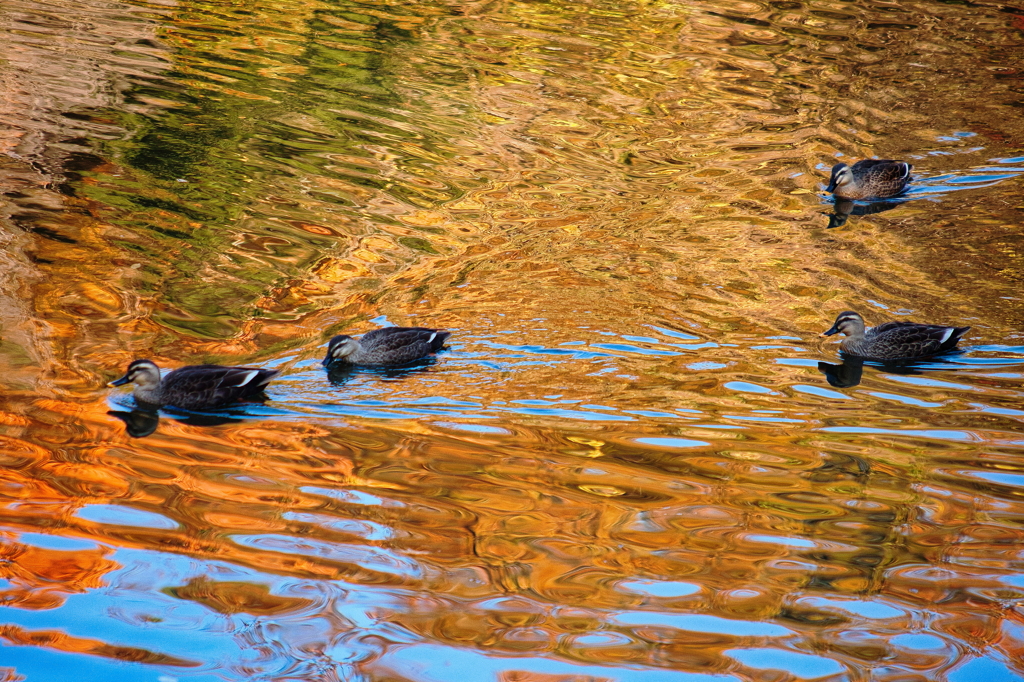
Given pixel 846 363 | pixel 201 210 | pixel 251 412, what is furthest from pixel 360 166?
pixel 846 363

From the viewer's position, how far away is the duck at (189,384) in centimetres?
755

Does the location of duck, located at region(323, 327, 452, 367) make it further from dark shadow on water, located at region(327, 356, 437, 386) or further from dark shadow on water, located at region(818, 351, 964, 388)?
dark shadow on water, located at region(818, 351, 964, 388)

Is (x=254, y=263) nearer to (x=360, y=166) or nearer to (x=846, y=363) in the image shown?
(x=360, y=166)

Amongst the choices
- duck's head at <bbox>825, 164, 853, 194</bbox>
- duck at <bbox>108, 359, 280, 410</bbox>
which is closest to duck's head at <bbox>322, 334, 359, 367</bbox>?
duck at <bbox>108, 359, 280, 410</bbox>

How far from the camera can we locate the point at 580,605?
5.68 metres

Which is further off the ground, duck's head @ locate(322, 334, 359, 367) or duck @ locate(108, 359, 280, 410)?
duck's head @ locate(322, 334, 359, 367)

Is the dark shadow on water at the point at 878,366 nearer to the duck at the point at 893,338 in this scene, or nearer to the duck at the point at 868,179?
the duck at the point at 893,338

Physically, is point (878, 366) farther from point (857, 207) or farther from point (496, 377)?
point (857, 207)

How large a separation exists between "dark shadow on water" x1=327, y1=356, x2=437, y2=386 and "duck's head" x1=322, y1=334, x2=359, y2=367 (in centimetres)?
8

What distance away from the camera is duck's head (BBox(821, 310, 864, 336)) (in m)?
9.17

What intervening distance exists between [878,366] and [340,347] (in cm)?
490

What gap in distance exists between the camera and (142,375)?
24.7 ft

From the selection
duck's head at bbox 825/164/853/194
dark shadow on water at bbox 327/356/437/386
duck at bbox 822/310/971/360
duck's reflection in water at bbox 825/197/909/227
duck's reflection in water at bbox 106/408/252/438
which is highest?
duck's head at bbox 825/164/853/194

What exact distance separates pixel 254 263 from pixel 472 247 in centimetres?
239
